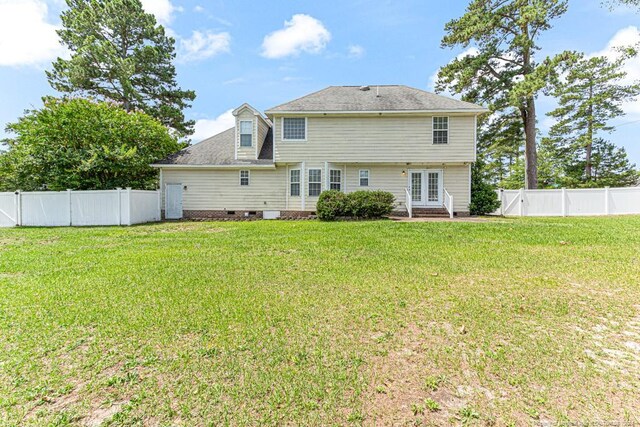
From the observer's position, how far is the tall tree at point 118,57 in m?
22.5

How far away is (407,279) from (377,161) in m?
12.0

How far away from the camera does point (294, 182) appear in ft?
55.5

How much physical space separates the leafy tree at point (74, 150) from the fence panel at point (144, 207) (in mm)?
2054

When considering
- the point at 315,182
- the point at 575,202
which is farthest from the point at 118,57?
the point at 575,202

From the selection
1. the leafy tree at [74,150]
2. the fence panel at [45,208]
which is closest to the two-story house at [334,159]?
the leafy tree at [74,150]

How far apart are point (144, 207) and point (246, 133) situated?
6.55m

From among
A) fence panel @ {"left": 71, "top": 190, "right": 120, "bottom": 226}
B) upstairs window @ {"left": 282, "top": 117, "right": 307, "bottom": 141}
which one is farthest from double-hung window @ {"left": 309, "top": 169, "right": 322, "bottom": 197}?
fence panel @ {"left": 71, "top": 190, "right": 120, "bottom": 226}

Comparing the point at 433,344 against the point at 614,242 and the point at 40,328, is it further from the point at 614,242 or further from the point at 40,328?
the point at 614,242

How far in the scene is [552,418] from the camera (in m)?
2.03

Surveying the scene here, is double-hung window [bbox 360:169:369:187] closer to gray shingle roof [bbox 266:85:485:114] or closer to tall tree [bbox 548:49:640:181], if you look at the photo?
gray shingle roof [bbox 266:85:485:114]

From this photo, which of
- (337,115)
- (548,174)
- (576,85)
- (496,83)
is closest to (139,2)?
(337,115)

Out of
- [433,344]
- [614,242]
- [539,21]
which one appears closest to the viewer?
[433,344]

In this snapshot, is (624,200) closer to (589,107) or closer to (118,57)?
(589,107)

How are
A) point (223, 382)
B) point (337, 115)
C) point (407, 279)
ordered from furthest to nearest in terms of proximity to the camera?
1. point (337, 115)
2. point (407, 279)
3. point (223, 382)
